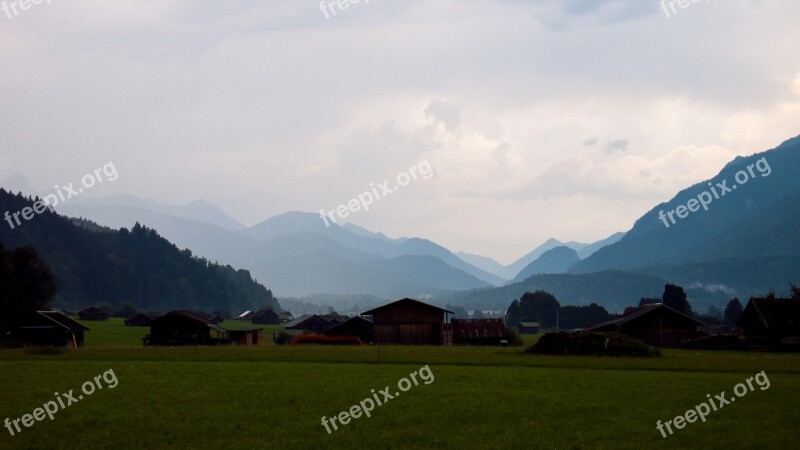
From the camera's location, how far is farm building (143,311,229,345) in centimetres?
8800

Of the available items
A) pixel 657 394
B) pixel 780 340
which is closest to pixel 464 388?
pixel 657 394

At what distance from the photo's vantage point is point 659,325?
282 feet

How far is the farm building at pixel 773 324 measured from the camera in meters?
75.8

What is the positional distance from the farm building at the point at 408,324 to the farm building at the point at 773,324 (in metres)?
32.0

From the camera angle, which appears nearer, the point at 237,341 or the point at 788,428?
the point at 788,428

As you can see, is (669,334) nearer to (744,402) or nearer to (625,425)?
(744,402)

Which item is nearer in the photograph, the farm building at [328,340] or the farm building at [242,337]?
the farm building at [328,340]

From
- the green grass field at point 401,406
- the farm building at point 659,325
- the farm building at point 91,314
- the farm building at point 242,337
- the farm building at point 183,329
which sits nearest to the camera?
the green grass field at point 401,406

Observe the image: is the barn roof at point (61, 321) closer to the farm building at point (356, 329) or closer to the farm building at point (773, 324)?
the farm building at point (356, 329)

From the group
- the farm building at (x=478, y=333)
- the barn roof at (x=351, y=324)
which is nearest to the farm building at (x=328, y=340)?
the barn roof at (x=351, y=324)

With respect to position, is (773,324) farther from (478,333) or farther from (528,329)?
(528,329)

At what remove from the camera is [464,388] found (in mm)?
33312

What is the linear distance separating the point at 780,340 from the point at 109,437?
70.8 meters

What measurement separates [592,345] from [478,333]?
128 ft
